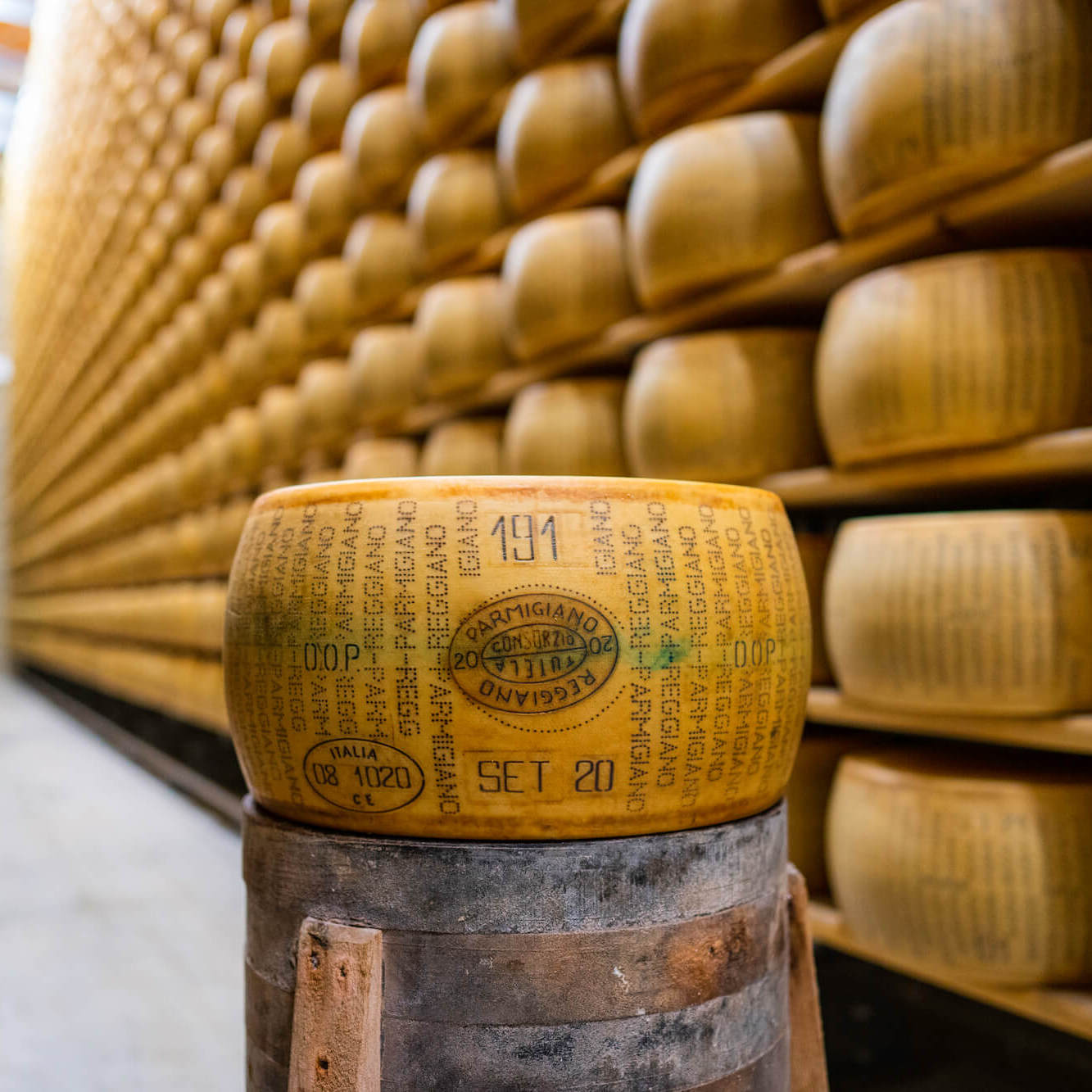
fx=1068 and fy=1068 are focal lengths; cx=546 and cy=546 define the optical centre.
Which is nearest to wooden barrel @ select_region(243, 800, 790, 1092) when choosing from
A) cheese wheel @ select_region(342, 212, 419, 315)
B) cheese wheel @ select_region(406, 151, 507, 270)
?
cheese wheel @ select_region(406, 151, 507, 270)

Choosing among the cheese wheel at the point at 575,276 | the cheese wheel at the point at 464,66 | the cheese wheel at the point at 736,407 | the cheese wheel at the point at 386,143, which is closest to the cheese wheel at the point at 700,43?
the cheese wheel at the point at 575,276

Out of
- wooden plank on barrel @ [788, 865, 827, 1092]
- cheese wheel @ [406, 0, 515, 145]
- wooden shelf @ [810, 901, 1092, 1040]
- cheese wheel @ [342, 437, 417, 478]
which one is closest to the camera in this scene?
wooden plank on barrel @ [788, 865, 827, 1092]

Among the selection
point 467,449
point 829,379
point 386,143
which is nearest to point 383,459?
point 467,449

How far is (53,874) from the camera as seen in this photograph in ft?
7.66

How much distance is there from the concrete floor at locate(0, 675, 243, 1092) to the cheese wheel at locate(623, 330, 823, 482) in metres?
0.99

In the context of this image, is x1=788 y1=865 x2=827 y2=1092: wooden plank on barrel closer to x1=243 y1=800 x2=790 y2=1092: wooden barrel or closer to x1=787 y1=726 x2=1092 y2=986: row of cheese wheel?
x1=243 y1=800 x2=790 y2=1092: wooden barrel

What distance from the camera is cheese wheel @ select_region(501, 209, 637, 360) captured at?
1.64m

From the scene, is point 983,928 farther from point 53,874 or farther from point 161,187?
point 161,187

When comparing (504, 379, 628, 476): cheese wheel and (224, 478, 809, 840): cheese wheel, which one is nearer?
(224, 478, 809, 840): cheese wheel

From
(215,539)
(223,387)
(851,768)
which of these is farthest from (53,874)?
(851,768)

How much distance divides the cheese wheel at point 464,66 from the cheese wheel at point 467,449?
551mm

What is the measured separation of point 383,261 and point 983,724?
1.63 metres

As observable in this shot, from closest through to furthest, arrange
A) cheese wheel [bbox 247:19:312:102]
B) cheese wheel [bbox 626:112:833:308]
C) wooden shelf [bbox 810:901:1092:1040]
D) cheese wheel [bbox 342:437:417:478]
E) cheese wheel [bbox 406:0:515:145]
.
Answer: wooden shelf [bbox 810:901:1092:1040], cheese wheel [bbox 626:112:833:308], cheese wheel [bbox 406:0:515:145], cheese wheel [bbox 342:437:417:478], cheese wheel [bbox 247:19:312:102]

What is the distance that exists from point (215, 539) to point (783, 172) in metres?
2.27
